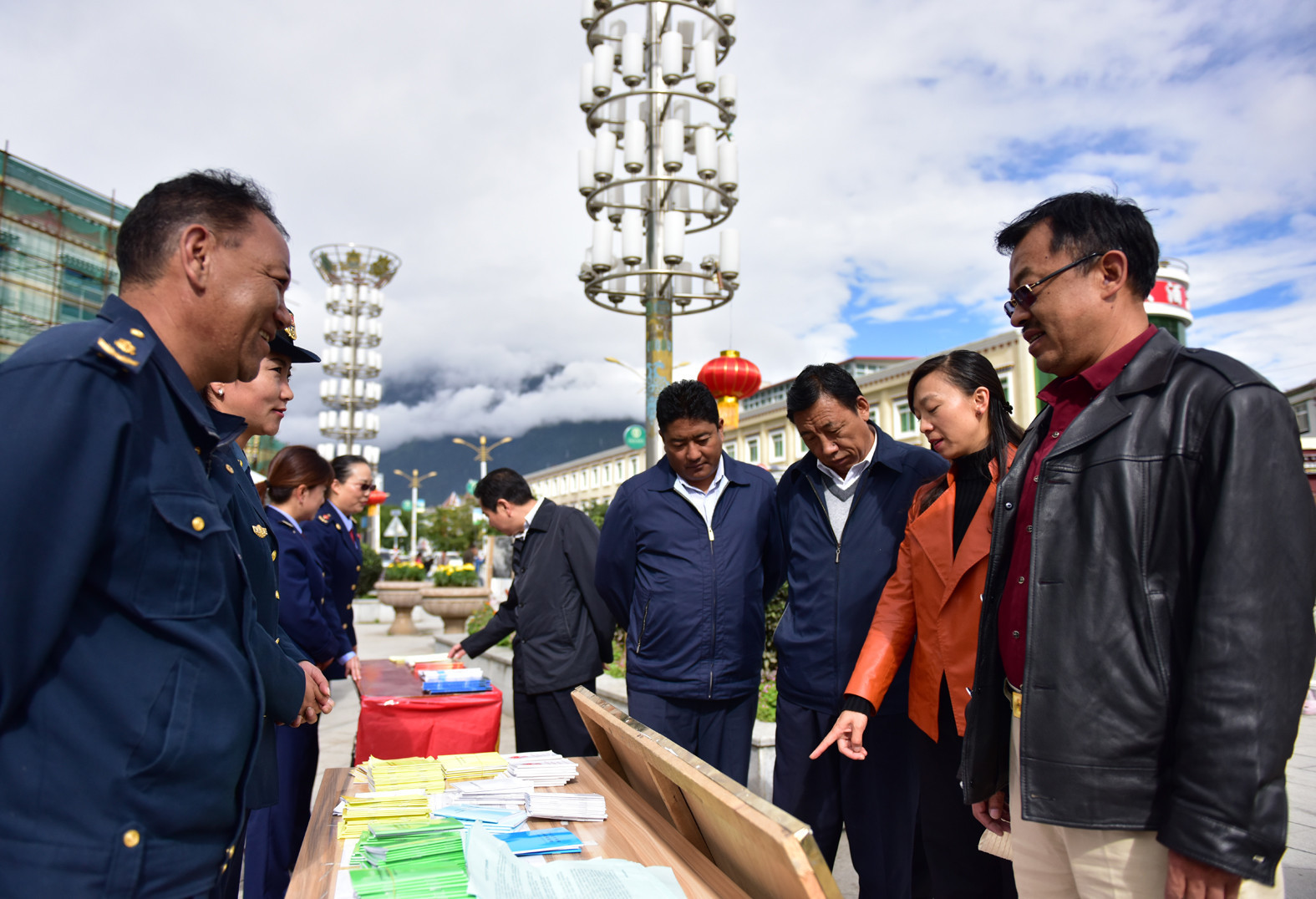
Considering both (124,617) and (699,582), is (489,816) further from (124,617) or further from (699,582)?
(699,582)

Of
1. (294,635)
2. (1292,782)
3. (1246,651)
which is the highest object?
(1246,651)

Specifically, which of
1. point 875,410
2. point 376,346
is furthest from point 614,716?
point 376,346

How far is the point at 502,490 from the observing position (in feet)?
15.1

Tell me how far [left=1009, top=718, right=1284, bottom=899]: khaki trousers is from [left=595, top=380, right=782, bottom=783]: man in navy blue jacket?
5.16ft

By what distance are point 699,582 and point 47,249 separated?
4175cm

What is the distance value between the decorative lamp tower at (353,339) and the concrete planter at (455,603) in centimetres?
2488

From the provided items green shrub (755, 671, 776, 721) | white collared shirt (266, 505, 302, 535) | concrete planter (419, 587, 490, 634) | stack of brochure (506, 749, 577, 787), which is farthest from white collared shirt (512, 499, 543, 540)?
concrete planter (419, 587, 490, 634)

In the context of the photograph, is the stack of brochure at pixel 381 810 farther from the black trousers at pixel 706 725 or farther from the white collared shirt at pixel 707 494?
the white collared shirt at pixel 707 494

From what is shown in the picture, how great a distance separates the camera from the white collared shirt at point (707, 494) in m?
3.35

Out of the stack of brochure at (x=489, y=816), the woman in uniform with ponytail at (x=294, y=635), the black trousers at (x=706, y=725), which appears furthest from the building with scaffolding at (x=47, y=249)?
the stack of brochure at (x=489, y=816)

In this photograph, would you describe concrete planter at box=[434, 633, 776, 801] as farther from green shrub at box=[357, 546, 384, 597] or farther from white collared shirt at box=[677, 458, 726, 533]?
green shrub at box=[357, 546, 384, 597]

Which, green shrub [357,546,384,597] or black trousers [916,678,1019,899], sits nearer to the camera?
black trousers [916,678,1019,899]

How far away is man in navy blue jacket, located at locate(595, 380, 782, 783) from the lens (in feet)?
10.4

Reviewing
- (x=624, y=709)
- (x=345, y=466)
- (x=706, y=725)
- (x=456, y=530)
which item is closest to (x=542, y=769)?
(x=706, y=725)
